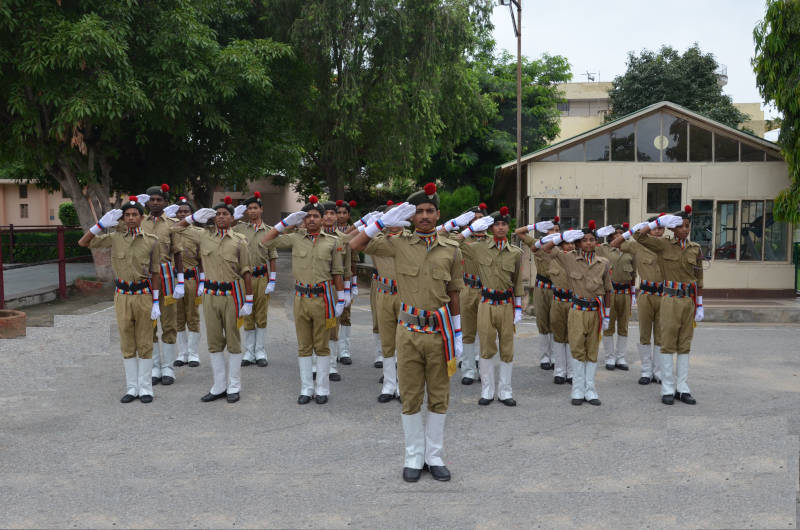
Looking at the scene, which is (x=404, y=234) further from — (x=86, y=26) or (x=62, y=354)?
(x=86, y=26)

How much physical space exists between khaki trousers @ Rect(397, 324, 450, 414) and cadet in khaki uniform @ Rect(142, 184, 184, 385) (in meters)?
4.05

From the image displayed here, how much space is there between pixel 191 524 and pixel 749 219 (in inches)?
661

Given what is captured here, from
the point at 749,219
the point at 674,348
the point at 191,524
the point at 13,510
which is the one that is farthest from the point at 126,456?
the point at 749,219

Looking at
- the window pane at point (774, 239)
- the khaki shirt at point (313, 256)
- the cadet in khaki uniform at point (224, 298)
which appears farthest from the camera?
the window pane at point (774, 239)

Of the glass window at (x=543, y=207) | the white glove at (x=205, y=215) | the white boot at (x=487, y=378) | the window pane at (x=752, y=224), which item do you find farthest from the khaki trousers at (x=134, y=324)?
the window pane at (x=752, y=224)

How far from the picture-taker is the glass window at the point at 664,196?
17.5m

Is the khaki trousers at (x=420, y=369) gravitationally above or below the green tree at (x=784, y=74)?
below

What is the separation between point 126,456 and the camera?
585 centimetres

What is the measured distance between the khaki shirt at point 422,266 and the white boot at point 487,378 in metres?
2.49

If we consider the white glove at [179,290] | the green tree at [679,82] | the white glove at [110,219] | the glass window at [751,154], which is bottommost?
the white glove at [179,290]

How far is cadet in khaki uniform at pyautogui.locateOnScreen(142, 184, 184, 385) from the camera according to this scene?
8555 millimetres

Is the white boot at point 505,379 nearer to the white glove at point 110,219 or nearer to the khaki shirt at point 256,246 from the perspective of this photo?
the khaki shirt at point 256,246

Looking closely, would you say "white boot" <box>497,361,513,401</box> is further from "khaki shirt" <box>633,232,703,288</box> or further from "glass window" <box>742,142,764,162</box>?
"glass window" <box>742,142,764,162</box>

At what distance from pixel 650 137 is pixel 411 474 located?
47.9 feet
